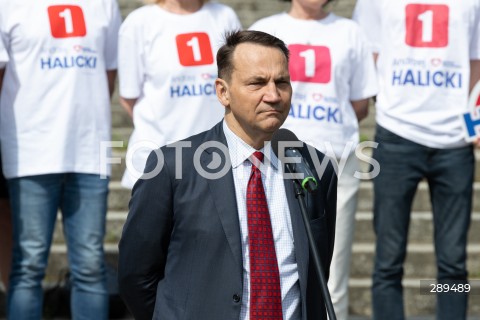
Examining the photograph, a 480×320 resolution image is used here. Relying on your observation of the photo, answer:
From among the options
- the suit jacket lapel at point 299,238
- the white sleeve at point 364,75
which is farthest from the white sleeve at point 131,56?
the suit jacket lapel at point 299,238

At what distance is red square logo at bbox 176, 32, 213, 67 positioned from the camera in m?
5.84

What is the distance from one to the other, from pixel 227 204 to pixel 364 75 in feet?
8.82

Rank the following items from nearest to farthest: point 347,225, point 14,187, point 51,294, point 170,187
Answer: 1. point 170,187
2. point 14,187
3. point 347,225
4. point 51,294

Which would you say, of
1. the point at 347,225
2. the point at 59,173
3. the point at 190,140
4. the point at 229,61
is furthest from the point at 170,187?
the point at 347,225

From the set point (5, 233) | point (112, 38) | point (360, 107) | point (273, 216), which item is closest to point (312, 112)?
point (360, 107)

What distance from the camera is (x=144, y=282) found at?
3.91 metres

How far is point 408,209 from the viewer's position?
20.2 feet

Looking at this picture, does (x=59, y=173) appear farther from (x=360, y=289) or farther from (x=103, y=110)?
(x=360, y=289)

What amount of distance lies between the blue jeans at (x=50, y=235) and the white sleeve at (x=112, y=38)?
72 centimetres

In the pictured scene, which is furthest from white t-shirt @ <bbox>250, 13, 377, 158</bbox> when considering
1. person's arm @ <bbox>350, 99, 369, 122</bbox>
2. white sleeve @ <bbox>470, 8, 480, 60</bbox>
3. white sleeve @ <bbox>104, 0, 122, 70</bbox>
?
white sleeve @ <bbox>104, 0, 122, 70</bbox>

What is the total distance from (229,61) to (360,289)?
3.80 meters

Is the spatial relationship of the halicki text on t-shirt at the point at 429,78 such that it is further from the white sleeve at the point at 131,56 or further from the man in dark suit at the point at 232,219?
the man in dark suit at the point at 232,219

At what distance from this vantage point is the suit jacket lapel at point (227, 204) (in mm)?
3639

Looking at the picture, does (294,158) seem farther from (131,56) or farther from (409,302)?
(409,302)
